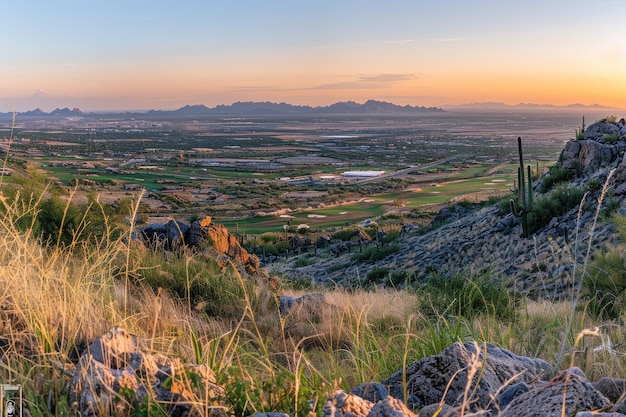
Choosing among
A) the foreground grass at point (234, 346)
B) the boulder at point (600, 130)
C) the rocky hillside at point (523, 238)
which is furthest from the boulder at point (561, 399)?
the boulder at point (600, 130)

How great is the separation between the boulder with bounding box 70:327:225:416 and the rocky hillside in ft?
43.7

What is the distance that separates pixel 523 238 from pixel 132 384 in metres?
20.3

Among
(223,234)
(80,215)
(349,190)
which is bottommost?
(349,190)

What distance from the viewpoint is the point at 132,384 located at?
110 inches

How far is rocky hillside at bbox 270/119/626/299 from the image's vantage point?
58.2ft

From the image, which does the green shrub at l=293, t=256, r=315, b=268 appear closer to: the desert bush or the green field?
the desert bush

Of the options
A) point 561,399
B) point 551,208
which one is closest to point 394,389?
point 561,399

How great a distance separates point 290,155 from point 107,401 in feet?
531

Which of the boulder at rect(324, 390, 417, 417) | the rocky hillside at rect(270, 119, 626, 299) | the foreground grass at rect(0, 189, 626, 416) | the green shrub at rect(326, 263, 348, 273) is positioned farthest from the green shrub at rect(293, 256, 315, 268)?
the boulder at rect(324, 390, 417, 417)

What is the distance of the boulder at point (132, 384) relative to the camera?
2686 millimetres

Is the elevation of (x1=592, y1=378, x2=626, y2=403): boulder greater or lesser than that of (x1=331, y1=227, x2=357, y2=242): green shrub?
greater

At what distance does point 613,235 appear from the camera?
1691 centimetres

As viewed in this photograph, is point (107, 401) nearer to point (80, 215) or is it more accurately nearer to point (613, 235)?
point (80, 215)

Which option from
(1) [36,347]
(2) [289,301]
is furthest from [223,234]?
(1) [36,347]
